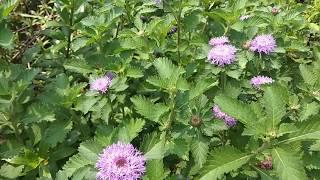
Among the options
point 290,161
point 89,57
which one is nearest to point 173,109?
point 290,161

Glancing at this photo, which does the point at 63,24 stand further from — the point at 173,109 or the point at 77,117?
the point at 173,109

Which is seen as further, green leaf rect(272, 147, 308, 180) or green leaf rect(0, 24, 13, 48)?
green leaf rect(0, 24, 13, 48)

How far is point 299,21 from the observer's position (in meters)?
3.43

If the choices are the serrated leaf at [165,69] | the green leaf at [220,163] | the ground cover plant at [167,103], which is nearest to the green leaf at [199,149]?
the ground cover plant at [167,103]

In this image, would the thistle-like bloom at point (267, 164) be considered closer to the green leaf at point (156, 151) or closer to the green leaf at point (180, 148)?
the green leaf at point (180, 148)

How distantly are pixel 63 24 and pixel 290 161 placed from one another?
6.60 ft

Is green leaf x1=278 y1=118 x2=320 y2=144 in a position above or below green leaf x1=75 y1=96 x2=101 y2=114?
above

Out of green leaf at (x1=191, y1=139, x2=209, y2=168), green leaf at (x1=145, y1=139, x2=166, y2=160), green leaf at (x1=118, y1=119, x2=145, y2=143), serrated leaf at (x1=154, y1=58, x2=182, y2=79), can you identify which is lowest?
green leaf at (x1=191, y1=139, x2=209, y2=168)

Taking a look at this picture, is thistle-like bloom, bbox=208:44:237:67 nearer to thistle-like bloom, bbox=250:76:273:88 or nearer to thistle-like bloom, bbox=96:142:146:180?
thistle-like bloom, bbox=250:76:273:88

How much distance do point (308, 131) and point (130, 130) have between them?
0.91 m

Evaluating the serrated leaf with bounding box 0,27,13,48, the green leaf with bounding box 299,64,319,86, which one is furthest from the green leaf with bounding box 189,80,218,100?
the serrated leaf with bounding box 0,27,13,48

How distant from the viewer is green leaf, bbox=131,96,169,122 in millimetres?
2238

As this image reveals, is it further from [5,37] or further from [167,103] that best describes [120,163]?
[5,37]

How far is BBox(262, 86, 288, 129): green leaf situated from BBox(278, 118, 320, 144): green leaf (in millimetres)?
108
